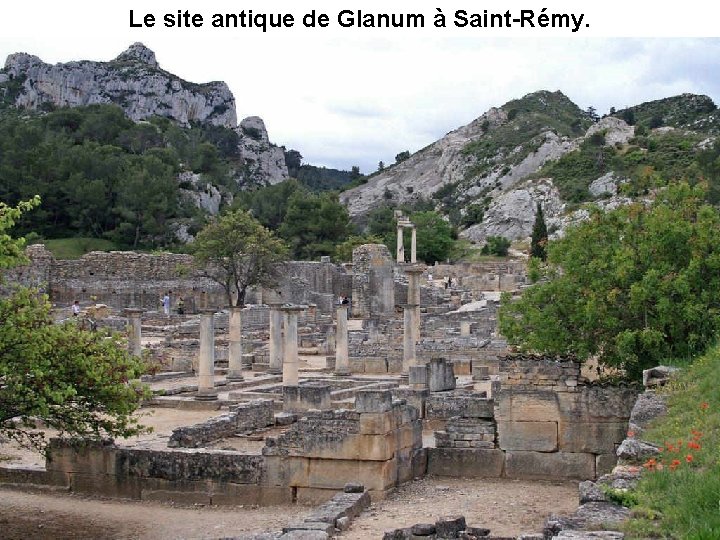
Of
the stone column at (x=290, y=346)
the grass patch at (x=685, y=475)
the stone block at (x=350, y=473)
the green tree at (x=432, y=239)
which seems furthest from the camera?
the green tree at (x=432, y=239)

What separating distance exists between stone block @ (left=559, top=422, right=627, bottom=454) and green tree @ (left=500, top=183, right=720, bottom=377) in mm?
1637

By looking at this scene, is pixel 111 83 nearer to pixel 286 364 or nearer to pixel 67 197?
pixel 67 197

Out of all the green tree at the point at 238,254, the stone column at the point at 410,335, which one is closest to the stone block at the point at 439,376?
the stone column at the point at 410,335

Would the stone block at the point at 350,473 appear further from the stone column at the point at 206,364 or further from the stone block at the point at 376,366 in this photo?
the stone block at the point at 376,366

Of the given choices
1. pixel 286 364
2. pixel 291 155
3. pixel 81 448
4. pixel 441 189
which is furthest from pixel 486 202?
pixel 81 448

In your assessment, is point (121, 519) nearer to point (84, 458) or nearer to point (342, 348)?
point (84, 458)

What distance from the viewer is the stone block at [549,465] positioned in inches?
635

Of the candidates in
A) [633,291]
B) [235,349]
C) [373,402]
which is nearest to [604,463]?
[633,291]

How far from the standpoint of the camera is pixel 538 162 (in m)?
131

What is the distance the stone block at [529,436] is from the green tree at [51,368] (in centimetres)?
577

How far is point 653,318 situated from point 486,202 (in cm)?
10229

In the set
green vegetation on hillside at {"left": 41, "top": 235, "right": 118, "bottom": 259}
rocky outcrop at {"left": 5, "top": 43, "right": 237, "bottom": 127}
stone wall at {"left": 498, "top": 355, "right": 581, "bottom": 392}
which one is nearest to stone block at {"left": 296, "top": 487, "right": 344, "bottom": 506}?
stone wall at {"left": 498, "top": 355, "right": 581, "bottom": 392}

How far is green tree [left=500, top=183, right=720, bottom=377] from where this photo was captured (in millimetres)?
17484

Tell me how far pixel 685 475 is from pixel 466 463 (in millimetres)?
8713
